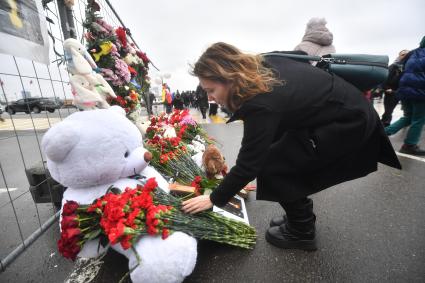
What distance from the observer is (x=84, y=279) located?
4.81 feet

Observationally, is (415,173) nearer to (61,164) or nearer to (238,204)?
(238,204)

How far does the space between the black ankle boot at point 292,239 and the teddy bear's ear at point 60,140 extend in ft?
4.88

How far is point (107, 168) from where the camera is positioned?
1.37 meters

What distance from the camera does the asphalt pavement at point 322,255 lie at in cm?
144

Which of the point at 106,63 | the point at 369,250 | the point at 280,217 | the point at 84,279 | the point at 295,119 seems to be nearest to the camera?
the point at 295,119

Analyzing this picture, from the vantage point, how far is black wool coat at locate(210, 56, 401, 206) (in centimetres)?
118

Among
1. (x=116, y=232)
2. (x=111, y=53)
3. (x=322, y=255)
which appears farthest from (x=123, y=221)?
(x=111, y=53)

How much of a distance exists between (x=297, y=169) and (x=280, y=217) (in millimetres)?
711

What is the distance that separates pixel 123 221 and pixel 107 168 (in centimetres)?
36

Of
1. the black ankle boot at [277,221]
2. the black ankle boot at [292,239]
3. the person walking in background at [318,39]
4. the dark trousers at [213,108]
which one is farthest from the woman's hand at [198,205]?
the dark trousers at [213,108]

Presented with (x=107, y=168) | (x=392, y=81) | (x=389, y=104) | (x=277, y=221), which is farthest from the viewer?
(x=389, y=104)

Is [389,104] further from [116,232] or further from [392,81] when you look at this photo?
[116,232]

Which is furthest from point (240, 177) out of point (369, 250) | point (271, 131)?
point (369, 250)

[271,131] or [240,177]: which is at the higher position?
[271,131]
